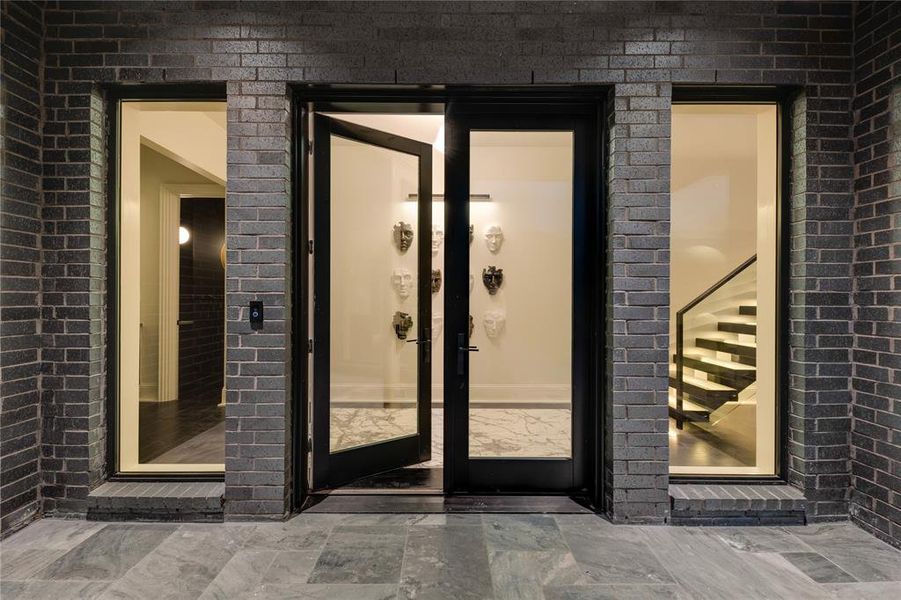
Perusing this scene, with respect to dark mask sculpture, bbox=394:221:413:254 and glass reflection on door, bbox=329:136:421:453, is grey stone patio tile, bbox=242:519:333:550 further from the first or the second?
dark mask sculpture, bbox=394:221:413:254

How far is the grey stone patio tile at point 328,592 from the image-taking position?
1786 millimetres

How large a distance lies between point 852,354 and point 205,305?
189 inches

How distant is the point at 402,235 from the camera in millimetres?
3096

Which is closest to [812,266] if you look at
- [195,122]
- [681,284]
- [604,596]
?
[604,596]

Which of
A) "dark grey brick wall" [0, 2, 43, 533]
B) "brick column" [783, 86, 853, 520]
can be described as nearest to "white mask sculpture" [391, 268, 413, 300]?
"dark grey brick wall" [0, 2, 43, 533]

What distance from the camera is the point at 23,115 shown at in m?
2.30

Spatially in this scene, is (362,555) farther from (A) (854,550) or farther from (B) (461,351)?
(A) (854,550)

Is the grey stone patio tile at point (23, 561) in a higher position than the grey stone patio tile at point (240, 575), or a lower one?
higher

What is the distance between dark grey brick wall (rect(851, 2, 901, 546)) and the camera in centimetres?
221

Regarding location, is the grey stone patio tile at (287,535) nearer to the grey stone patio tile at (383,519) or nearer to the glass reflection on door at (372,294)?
the grey stone patio tile at (383,519)

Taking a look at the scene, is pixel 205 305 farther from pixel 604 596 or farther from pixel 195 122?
pixel 604 596

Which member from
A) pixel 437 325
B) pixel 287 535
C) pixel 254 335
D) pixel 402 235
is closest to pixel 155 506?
pixel 287 535

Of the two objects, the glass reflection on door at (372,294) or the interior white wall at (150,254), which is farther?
the interior white wall at (150,254)

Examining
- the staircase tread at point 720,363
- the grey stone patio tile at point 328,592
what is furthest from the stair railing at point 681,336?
the grey stone patio tile at point 328,592
